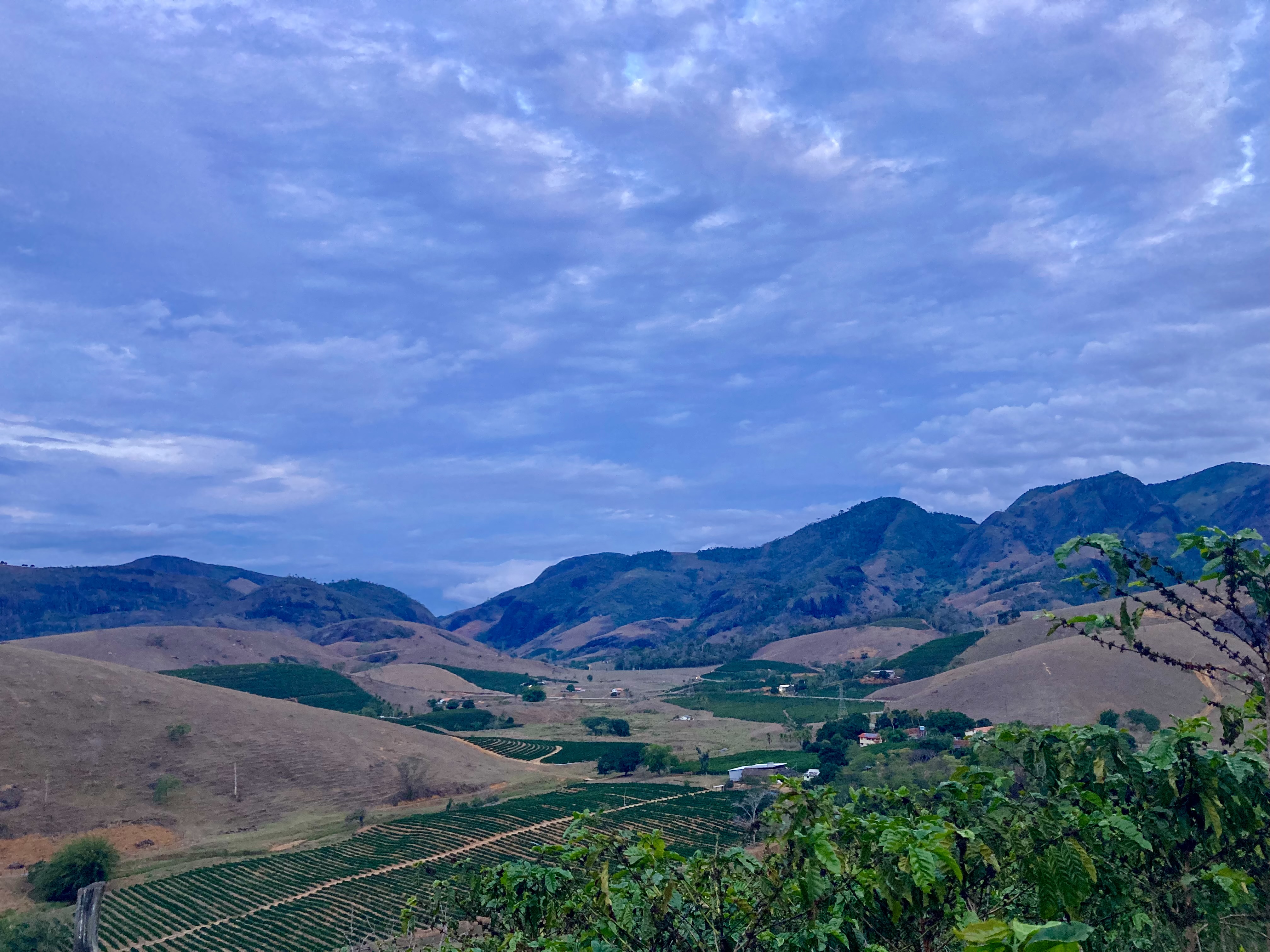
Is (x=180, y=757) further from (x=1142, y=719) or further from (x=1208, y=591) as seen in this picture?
(x=1142, y=719)

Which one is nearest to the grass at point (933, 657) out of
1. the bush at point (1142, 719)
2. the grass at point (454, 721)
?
the bush at point (1142, 719)

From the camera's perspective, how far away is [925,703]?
449ft

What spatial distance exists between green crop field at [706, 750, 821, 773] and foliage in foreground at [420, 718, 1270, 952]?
9516 cm

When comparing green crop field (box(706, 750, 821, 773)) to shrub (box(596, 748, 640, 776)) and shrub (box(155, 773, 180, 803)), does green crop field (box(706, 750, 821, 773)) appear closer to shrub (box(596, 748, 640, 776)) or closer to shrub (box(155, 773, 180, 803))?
shrub (box(596, 748, 640, 776))

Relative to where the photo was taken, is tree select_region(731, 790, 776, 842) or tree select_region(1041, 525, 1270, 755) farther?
tree select_region(731, 790, 776, 842)

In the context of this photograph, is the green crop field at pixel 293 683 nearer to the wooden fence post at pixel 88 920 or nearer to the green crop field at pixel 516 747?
the green crop field at pixel 516 747

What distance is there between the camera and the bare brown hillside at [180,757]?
82.4m

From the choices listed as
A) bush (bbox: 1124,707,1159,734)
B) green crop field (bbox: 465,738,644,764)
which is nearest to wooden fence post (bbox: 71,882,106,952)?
green crop field (bbox: 465,738,644,764)

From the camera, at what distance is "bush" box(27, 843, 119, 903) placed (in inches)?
2483

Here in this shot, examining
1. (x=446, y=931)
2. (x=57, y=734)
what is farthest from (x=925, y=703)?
(x=446, y=931)

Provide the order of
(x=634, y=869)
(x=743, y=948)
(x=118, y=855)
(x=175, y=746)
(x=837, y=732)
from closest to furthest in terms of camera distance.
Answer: (x=743, y=948) → (x=634, y=869) → (x=118, y=855) → (x=175, y=746) → (x=837, y=732)

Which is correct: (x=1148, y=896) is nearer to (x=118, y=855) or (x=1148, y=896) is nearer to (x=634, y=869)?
(x=634, y=869)

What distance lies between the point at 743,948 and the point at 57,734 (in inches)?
4405

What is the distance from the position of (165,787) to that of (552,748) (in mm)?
60425
